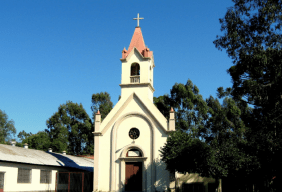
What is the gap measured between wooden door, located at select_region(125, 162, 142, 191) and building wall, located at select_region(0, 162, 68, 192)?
880 cm

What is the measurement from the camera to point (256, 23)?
2025 cm

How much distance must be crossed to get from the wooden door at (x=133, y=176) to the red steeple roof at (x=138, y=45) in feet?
35.9

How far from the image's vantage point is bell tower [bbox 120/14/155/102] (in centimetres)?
3112

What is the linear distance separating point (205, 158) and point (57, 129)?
42723 millimetres

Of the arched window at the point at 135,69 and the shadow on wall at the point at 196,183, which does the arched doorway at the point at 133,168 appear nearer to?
the shadow on wall at the point at 196,183

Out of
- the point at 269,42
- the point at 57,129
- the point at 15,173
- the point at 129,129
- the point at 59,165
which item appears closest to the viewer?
the point at 269,42

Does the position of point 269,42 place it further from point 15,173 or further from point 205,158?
point 15,173

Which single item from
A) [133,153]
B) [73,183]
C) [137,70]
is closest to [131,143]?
[133,153]

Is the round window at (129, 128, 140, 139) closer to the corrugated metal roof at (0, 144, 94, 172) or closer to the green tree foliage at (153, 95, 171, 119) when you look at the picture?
the corrugated metal roof at (0, 144, 94, 172)

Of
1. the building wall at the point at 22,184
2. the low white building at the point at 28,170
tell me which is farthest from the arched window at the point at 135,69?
the building wall at the point at 22,184

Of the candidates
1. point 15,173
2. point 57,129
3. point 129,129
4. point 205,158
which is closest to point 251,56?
point 205,158

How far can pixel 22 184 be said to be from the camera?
28281 millimetres

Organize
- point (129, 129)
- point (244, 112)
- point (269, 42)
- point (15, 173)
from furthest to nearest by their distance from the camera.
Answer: point (244, 112) → point (129, 129) → point (15, 173) → point (269, 42)

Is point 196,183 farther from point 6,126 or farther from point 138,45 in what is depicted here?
point 6,126
